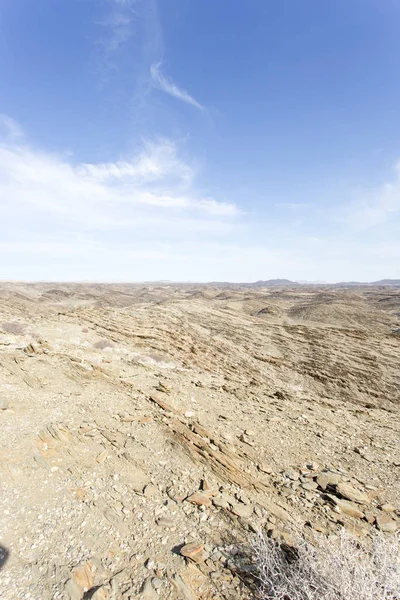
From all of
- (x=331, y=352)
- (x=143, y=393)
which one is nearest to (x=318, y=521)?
(x=143, y=393)

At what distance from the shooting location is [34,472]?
20.3ft

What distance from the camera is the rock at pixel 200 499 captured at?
5887 millimetres

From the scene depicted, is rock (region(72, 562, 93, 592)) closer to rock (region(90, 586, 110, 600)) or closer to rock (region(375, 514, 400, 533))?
rock (region(90, 586, 110, 600))

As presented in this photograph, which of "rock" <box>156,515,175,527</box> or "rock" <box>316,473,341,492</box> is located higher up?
"rock" <box>156,515,175,527</box>

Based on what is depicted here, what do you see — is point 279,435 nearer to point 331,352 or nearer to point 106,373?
point 106,373

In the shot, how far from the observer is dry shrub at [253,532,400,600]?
3516 mm

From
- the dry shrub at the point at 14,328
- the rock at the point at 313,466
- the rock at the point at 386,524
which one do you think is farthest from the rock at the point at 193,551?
the dry shrub at the point at 14,328

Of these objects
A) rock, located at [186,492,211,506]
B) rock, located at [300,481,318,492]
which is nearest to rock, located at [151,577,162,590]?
rock, located at [186,492,211,506]

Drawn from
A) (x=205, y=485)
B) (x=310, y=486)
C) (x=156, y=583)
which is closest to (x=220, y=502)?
(x=205, y=485)

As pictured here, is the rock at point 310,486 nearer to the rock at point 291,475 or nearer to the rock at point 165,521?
the rock at point 291,475

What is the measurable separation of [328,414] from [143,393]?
7.30m

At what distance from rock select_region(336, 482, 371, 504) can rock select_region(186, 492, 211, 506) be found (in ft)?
9.85

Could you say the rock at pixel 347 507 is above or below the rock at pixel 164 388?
below

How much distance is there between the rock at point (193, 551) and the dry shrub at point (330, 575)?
903mm
